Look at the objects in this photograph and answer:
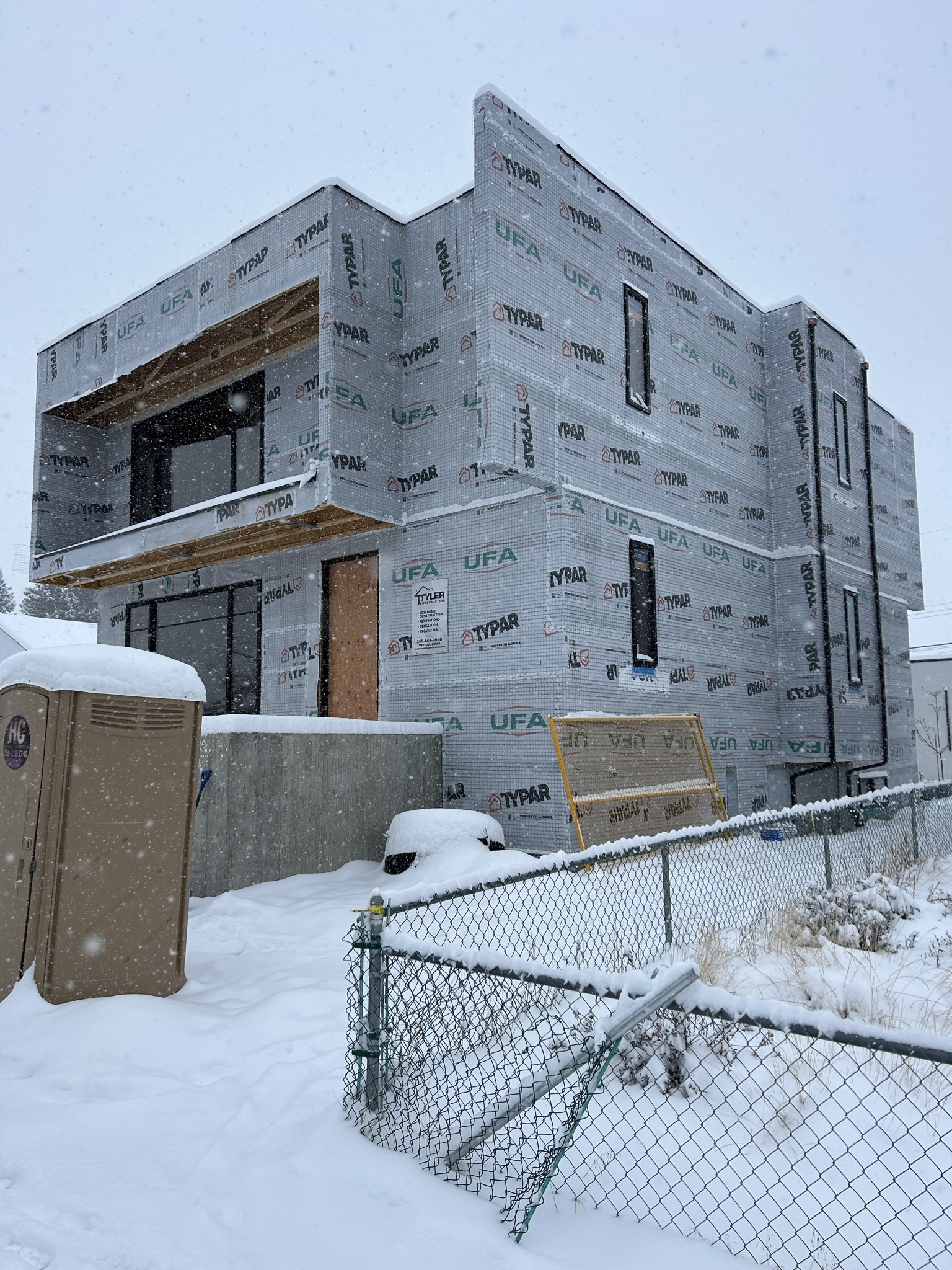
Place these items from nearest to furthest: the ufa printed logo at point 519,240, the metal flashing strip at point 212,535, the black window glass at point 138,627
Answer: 1. the ufa printed logo at point 519,240
2. the metal flashing strip at point 212,535
3. the black window glass at point 138,627

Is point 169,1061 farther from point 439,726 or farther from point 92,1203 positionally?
point 439,726

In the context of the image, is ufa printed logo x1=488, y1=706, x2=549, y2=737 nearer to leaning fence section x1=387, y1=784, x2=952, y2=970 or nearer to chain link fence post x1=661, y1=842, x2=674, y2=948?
leaning fence section x1=387, y1=784, x2=952, y2=970

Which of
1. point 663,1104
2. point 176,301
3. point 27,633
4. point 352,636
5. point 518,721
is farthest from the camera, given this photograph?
point 27,633

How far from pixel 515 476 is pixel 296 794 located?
14.2 ft

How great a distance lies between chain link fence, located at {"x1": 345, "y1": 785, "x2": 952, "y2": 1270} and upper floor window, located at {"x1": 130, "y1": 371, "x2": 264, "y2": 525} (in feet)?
36.6

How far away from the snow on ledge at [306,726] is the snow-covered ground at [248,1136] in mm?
2908

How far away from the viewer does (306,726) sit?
9.04 metres

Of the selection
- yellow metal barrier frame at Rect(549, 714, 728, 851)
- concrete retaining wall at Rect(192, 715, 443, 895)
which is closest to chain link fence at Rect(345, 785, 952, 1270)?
concrete retaining wall at Rect(192, 715, 443, 895)

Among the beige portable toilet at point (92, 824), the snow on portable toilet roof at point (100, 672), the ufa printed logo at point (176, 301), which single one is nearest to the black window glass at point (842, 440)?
the ufa printed logo at point (176, 301)

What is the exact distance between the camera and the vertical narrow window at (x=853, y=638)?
1496cm

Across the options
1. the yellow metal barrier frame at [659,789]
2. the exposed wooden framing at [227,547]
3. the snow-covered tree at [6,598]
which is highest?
the snow-covered tree at [6,598]

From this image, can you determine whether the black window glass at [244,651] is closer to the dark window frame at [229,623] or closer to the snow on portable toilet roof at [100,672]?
the dark window frame at [229,623]

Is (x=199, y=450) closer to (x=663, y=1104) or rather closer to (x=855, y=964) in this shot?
(x=855, y=964)

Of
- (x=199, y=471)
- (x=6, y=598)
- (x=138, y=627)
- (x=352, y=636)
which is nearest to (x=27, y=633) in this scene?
(x=138, y=627)
